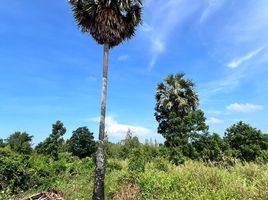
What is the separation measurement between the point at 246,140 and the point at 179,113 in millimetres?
7732

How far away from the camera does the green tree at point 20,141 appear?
139ft

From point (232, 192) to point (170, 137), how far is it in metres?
28.4

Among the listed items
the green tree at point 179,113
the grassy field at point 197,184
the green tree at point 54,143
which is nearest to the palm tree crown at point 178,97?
the green tree at point 179,113

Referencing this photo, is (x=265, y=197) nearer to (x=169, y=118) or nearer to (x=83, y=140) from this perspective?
(x=169, y=118)

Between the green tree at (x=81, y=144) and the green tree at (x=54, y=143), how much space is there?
246 inches

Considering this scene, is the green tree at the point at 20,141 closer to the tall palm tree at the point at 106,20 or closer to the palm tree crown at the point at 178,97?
the palm tree crown at the point at 178,97

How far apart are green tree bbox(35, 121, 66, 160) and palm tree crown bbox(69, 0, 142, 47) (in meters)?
27.0

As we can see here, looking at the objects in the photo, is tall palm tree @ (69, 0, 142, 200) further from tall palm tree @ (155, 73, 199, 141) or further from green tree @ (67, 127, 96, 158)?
green tree @ (67, 127, 96, 158)

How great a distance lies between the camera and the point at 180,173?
10.8 meters

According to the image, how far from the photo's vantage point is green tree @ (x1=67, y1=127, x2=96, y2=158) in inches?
1993

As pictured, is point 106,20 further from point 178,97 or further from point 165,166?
point 178,97

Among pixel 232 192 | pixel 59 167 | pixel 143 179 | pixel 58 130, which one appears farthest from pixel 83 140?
pixel 232 192

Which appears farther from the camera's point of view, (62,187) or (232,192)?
(62,187)

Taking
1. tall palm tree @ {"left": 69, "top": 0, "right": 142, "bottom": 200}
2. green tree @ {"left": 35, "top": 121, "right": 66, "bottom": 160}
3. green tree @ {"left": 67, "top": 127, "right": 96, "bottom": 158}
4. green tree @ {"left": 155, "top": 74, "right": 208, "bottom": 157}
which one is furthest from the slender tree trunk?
green tree @ {"left": 67, "top": 127, "right": 96, "bottom": 158}
